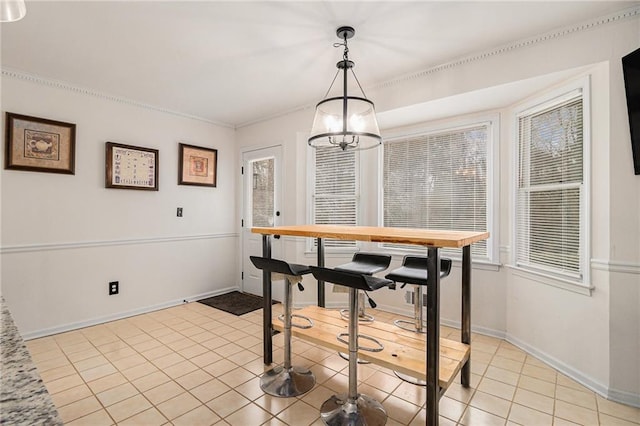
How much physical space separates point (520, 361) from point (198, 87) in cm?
399

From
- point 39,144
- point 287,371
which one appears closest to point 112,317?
point 39,144

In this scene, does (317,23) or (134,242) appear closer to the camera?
(317,23)

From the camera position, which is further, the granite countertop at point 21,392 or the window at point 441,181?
the window at point 441,181

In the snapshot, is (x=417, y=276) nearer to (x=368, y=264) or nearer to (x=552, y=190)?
(x=368, y=264)

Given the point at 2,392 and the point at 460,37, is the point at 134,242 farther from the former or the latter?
the point at 460,37

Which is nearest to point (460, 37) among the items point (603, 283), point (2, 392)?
point (603, 283)

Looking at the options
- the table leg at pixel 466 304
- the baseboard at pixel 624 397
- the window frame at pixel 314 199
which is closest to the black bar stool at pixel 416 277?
the table leg at pixel 466 304

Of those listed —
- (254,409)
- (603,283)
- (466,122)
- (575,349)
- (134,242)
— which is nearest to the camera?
(254,409)

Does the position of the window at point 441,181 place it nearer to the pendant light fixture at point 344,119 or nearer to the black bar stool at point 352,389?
the pendant light fixture at point 344,119

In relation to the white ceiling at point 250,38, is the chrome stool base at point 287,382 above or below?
below

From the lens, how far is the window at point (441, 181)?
3275 mm

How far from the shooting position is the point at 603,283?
219 cm

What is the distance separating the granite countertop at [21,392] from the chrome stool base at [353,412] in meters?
1.72

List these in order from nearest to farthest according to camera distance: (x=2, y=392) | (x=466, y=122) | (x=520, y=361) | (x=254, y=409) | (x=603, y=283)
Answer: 1. (x=2, y=392)
2. (x=254, y=409)
3. (x=603, y=283)
4. (x=520, y=361)
5. (x=466, y=122)
